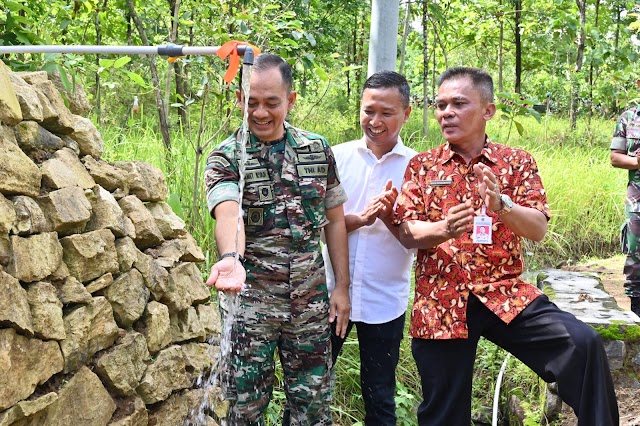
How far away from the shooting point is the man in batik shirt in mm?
A: 2561

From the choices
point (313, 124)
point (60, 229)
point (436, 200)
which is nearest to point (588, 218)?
point (313, 124)

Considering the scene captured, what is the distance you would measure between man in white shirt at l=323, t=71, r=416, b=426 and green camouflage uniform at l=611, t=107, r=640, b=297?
2.40 m

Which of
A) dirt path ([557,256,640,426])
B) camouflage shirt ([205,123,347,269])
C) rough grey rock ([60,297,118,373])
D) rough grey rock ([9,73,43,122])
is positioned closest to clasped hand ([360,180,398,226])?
camouflage shirt ([205,123,347,269])

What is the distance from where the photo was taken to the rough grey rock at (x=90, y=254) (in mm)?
2393

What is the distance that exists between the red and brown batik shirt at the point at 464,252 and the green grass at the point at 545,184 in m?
1.16

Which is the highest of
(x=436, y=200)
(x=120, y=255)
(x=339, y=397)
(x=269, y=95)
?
(x=269, y=95)

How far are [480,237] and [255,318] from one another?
0.90m

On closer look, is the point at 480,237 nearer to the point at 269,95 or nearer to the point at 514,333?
the point at 514,333

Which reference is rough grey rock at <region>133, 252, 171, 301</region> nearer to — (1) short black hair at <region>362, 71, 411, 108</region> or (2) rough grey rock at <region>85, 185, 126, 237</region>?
(2) rough grey rock at <region>85, 185, 126, 237</region>

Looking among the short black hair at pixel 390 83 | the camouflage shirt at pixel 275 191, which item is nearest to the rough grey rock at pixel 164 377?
the camouflage shirt at pixel 275 191

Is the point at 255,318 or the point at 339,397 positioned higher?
the point at 255,318

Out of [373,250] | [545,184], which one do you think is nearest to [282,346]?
[373,250]

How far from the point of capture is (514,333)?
2633 millimetres

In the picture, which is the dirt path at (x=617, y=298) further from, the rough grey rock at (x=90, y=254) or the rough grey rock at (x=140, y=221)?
the rough grey rock at (x=90, y=254)
